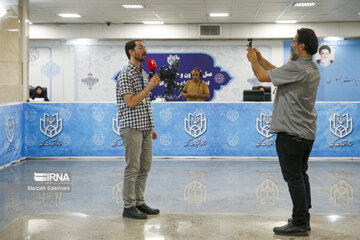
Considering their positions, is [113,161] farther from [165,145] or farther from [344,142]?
[344,142]

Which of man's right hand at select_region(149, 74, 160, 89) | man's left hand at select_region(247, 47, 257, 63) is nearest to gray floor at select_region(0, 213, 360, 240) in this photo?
man's right hand at select_region(149, 74, 160, 89)

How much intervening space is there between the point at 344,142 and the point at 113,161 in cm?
385

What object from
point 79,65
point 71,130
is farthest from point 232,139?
point 79,65

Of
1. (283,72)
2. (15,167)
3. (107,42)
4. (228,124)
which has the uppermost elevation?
(107,42)

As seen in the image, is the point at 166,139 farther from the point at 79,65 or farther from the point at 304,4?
the point at 79,65

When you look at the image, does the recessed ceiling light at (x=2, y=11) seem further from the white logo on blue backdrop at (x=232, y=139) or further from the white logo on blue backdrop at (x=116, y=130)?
the white logo on blue backdrop at (x=232, y=139)

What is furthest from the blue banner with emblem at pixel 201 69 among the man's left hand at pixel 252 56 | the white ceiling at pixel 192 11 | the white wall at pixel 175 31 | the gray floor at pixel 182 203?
the man's left hand at pixel 252 56

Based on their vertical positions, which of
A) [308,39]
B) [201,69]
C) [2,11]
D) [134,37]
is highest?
[134,37]

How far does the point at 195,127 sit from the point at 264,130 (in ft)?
3.78

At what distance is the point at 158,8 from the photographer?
10531 mm

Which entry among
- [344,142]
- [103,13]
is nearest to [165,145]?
[344,142]

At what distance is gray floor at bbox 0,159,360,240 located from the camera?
3.27 meters

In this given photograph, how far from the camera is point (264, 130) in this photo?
7.06 meters

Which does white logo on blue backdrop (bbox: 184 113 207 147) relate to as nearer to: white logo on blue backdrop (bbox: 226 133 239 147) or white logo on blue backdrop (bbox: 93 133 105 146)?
white logo on blue backdrop (bbox: 226 133 239 147)
